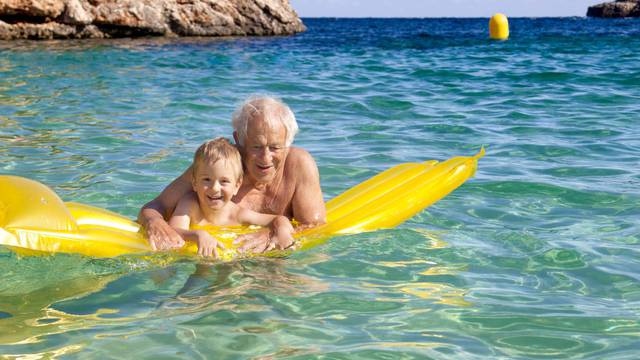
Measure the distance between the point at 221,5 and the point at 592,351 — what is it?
2203cm

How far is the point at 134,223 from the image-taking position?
3.70 meters

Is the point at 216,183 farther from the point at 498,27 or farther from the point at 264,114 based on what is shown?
the point at 498,27

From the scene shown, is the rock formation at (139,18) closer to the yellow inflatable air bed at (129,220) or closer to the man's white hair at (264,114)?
the yellow inflatable air bed at (129,220)

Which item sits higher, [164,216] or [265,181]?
[265,181]

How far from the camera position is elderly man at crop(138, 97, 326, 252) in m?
3.47

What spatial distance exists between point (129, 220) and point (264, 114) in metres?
0.84

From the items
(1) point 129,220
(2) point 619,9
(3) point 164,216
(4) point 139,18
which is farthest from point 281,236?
(2) point 619,9

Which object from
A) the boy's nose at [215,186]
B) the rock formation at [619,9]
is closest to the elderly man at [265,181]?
the boy's nose at [215,186]

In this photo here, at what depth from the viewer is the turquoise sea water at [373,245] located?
2789 millimetres

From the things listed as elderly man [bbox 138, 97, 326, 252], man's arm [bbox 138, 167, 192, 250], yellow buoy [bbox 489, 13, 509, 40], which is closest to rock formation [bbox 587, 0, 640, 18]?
yellow buoy [bbox 489, 13, 509, 40]

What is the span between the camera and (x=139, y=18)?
21188mm

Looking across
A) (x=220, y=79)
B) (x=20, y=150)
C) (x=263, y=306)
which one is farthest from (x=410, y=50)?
(x=263, y=306)

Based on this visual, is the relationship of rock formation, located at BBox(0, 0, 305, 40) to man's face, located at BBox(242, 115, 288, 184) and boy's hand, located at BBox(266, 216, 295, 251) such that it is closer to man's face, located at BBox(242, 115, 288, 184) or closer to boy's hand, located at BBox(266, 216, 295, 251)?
man's face, located at BBox(242, 115, 288, 184)

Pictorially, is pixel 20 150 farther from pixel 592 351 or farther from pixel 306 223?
pixel 592 351
